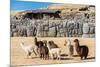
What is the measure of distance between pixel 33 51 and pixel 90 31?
25.2 inches

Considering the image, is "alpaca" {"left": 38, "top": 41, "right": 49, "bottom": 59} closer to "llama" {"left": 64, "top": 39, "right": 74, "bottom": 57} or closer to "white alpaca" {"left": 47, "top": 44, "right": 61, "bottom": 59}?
"white alpaca" {"left": 47, "top": 44, "right": 61, "bottom": 59}

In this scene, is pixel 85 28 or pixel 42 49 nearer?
pixel 42 49

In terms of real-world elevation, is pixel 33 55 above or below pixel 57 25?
below

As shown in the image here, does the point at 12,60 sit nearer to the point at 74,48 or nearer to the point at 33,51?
the point at 33,51

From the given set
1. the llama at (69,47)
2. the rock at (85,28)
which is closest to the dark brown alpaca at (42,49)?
the llama at (69,47)

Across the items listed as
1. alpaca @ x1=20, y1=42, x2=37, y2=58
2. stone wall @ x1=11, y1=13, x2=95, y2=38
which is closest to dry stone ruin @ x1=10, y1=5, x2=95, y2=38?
stone wall @ x1=11, y1=13, x2=95, y2=38

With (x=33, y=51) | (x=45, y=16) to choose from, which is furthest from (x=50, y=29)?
(x=33, y=51)

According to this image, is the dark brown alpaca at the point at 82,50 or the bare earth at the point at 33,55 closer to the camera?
the bare earth at the point at 33,55

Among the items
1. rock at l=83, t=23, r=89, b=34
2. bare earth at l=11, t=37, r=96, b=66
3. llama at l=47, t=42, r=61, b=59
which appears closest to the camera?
bare earth at l=11, t=37, r=96, b=66

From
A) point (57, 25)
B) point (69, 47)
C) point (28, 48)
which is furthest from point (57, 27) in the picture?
point (28, 48)

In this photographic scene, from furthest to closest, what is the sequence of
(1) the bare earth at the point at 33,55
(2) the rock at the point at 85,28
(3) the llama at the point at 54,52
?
(2) the rock at the point at 85,28 < (3) the llama at the point at 54,52 < (1) the bare earth at the point at 33,55

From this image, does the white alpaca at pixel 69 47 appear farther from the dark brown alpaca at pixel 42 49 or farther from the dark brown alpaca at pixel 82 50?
the dark brown alpaca at pixel 42 49

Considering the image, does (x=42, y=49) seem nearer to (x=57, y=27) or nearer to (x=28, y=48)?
(x=28, y=48)
